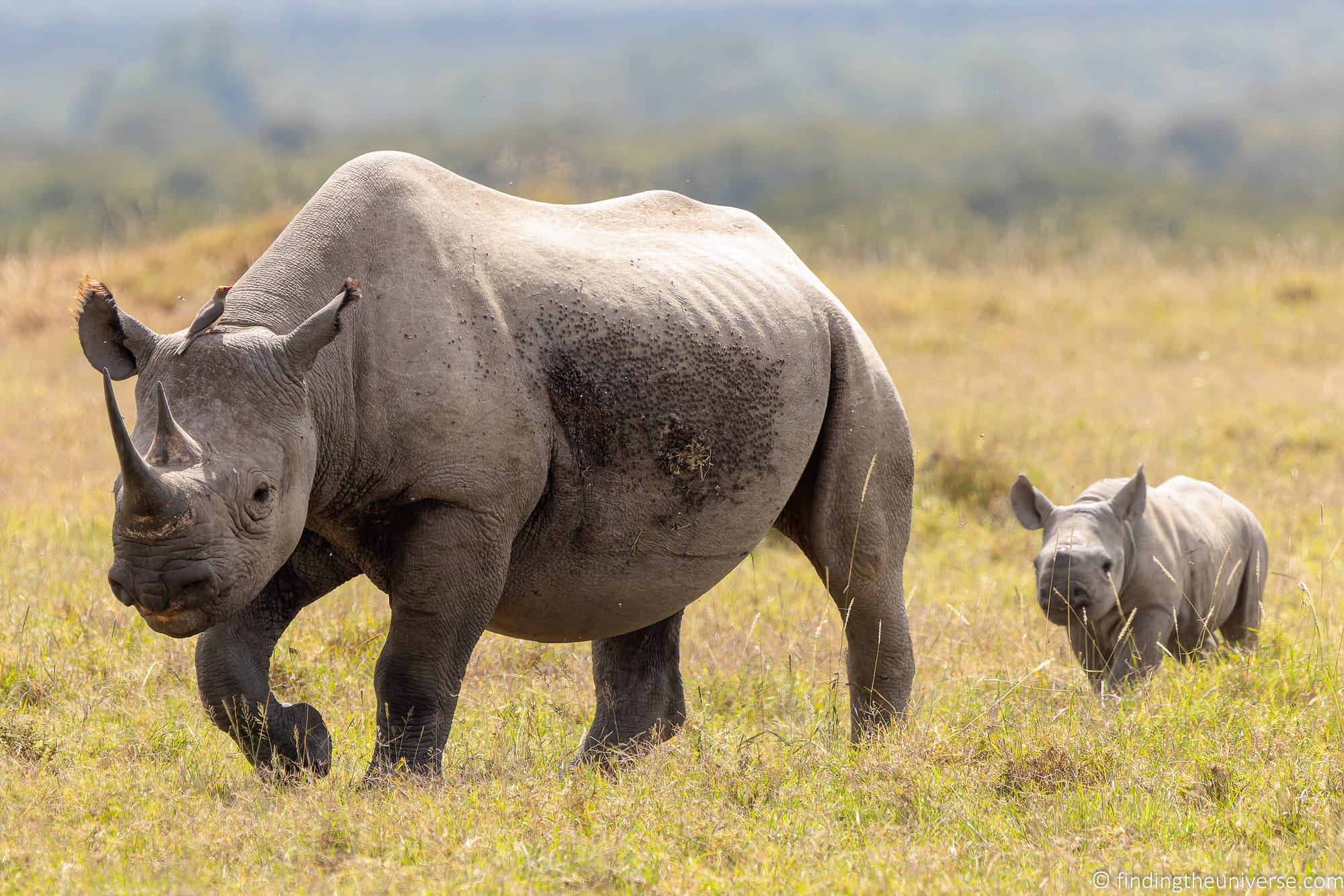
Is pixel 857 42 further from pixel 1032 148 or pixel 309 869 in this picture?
pixel 309 869

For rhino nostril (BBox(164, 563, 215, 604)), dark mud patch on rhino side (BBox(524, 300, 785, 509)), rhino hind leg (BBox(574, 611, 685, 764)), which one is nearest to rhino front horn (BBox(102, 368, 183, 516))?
rhino nostril (BBox(164, 563, 215, 604))

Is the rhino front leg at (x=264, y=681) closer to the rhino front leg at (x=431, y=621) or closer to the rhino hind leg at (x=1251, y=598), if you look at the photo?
the rhino front leg at (x=431, y=621)

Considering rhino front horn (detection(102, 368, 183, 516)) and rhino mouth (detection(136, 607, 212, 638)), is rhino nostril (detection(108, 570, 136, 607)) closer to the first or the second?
rhino mouth (detection(136, 607, 212, 638))

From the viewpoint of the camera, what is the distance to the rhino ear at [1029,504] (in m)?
6.45

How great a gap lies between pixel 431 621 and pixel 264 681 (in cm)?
58

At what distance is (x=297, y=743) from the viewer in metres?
4.68

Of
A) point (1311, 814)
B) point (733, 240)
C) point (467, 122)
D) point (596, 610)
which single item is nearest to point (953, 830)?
point (1311, 814)

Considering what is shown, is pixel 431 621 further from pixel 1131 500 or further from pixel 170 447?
pixel 1131 500

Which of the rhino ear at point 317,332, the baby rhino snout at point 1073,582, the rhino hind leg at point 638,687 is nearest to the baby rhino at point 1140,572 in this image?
the baby rhino snout at point 1073,582

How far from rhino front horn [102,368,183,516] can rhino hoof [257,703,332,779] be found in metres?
1.08

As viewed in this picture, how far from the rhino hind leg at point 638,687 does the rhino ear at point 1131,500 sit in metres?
1.75

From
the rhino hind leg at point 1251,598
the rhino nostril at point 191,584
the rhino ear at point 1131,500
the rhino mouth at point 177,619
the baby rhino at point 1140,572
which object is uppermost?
the rhino nostril at point 191,584

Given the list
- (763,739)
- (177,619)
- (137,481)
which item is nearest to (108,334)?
(137,481)

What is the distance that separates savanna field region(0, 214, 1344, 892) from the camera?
399 cm
